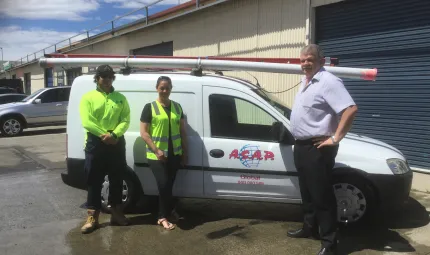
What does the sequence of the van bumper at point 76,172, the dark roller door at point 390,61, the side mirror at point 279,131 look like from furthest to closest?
the dark roller door at point 390,61 → the van bumper at point 76,172 → the side mirror at point 279,131

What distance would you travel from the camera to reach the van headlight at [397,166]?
168 inches

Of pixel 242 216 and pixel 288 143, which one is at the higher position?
pixel 288 143

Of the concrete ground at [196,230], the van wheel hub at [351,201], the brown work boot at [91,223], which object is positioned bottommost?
the concrete ground at [196,230]

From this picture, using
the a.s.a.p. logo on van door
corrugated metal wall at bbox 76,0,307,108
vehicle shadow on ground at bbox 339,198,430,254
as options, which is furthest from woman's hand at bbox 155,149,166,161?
corrugated metal wall at bbox 76,0,307,108

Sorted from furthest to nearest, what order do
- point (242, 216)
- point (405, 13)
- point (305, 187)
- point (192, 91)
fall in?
point (405, 13) < point (242, 216) < point (192, 91) < point (305, 187)

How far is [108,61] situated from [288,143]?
2412 mm

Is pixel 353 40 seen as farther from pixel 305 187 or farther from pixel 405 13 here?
pixel 305 187

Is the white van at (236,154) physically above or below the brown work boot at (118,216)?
above

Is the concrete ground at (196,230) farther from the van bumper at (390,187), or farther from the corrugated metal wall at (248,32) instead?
the corrugated metal wall at (248,32)

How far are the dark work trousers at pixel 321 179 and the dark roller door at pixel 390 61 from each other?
4410mm

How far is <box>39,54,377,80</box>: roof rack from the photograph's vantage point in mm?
4473

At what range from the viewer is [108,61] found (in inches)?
193

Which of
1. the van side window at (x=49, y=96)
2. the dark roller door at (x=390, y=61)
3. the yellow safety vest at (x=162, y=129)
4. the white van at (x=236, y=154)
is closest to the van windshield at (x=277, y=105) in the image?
the white van at (x=236, y=154)

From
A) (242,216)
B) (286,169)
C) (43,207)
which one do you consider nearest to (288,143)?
(286,169)
